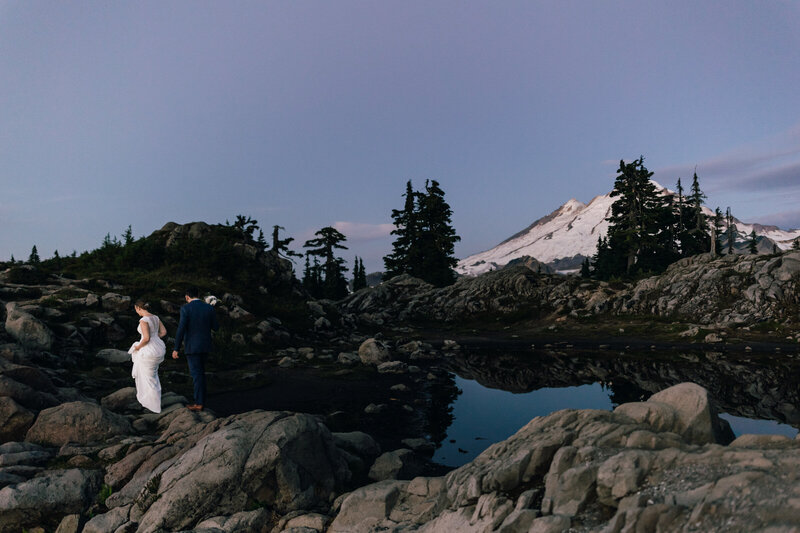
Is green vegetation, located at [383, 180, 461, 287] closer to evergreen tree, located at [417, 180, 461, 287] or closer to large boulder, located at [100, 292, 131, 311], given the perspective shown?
evergreen tree, located at [417, 180, 461, 287]

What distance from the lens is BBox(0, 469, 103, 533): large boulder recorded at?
22.6 feet

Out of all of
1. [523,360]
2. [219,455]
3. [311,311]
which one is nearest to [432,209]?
[311,311]

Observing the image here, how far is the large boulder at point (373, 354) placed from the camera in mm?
21547

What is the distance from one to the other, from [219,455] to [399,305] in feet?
147

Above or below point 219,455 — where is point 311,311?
above

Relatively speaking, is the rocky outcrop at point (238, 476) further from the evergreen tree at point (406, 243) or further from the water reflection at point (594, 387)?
the evergreen tree at point (406, 243)

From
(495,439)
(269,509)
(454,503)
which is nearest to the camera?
(454,503)

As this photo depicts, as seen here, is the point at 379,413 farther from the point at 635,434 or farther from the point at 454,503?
the point at 635,434

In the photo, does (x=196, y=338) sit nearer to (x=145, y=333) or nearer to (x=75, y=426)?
(x=145, y=333)

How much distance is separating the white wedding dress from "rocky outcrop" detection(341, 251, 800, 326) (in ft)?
99.4

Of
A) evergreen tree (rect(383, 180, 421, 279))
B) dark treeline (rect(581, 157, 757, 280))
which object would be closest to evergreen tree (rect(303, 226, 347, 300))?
evergreen tree (rect(383, 180, 421, 279))

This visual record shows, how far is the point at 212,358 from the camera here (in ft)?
64.6

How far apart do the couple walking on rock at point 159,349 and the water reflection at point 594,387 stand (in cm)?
682

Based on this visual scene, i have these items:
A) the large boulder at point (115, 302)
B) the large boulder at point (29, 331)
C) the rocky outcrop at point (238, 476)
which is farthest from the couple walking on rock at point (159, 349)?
the large boulder at point (115, 302)
